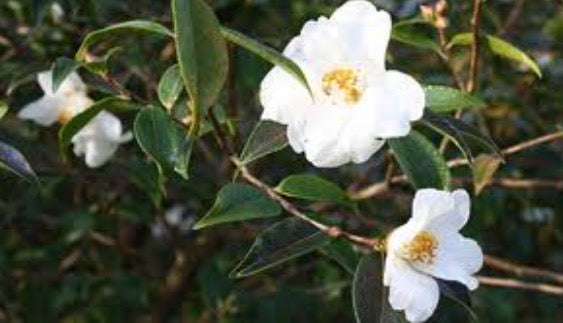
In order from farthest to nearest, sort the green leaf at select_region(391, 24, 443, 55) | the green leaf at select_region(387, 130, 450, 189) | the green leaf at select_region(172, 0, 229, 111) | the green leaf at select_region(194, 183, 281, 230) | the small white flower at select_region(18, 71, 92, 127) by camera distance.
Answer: the small white flower at select_region(18, 71, 92, 127)
the green leaf at select_region(391, 24, 443, 55)
the green leaf at select_region(387, 130, 450, 189)
the green leaf at select_region(194, 183, 281, 230)
the green leaf at select_region(172, 0, 229, 111)

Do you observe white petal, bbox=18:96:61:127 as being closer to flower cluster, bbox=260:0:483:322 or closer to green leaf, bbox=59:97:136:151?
green leaf, bbox=59:97:136:151

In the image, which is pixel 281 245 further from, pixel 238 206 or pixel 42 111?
pixel 42 111

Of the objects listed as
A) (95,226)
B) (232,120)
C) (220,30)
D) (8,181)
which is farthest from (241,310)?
(220,30)

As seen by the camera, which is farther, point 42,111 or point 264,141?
point 42,111

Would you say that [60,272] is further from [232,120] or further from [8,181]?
[232,120]

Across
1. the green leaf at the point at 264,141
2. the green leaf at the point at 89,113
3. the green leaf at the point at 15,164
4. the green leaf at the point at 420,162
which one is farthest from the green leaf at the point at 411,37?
the green leaf at the point at 15,164

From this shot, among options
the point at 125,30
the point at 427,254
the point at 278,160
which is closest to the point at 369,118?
the point at 427,254

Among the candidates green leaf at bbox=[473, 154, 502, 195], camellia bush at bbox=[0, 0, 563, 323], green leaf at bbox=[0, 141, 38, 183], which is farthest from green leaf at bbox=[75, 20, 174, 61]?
green leaf at bbox=[473, 154, 502, 195]
